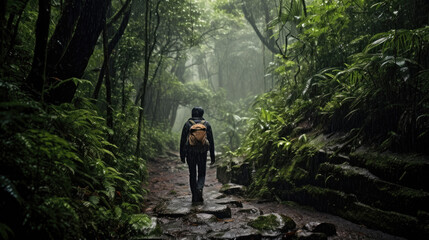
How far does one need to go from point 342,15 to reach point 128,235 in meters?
6.96

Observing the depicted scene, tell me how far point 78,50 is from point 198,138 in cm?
276

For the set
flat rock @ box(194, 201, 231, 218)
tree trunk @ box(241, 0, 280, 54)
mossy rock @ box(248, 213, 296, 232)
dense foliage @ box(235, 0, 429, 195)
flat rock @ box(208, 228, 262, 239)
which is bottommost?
flat rock @ box(194, 201, 231, 218)

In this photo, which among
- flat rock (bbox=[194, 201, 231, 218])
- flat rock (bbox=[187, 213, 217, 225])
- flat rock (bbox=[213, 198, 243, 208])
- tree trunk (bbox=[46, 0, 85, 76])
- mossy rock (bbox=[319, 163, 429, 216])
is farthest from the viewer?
flat rock (bbox=[213, 198, 243, 208])

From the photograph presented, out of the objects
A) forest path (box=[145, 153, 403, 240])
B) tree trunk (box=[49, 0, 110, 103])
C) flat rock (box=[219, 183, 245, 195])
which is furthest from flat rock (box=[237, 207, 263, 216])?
tree trunk (box=[49, 0, 110, 103])

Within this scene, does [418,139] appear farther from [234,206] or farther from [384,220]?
[234,206]

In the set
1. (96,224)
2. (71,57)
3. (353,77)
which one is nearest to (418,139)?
(353,77)

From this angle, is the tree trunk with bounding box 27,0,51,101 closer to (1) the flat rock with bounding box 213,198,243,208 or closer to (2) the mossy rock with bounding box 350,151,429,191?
(1) the flat rock with bounding box 213,198,243,208

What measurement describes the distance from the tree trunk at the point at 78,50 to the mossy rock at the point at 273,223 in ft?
11.9

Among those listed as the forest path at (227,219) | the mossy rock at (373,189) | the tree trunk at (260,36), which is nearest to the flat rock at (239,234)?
the forest path at (227,219)

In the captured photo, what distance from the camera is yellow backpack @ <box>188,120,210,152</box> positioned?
5254 mm

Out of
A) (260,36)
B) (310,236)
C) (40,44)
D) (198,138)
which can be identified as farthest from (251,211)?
(260,36)

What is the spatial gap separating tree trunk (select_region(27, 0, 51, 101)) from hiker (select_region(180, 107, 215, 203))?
2924 mm

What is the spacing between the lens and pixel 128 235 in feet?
10.1

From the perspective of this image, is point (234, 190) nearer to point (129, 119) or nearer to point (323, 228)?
point (323, 228)
